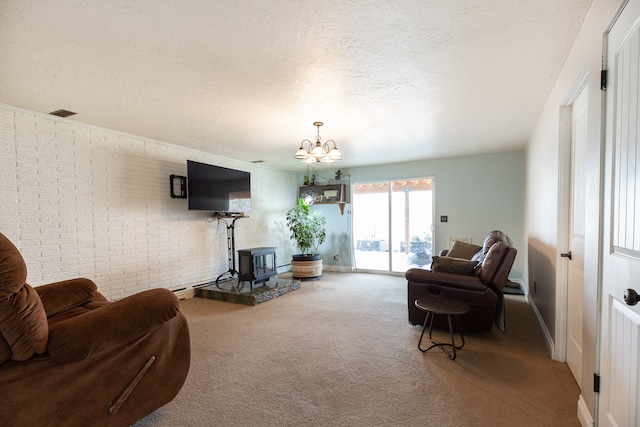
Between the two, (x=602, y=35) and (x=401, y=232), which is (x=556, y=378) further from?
(x=401, y=232)

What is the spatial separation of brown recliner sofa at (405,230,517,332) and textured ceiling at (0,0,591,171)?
154 cm

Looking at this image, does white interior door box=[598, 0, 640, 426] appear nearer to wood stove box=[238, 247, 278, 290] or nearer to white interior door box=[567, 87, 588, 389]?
white interior door box=[567, 87, 588, 389]

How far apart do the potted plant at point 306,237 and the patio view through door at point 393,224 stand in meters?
0.85

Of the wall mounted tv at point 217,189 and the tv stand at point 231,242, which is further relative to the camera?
the tv stand at point 231,242

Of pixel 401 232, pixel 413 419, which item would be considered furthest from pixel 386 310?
pixel 401 232

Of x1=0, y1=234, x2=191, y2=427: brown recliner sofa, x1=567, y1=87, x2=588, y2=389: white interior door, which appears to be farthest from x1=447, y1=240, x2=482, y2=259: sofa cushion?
x1=0, y1=234, x2=191, y2=427: brown recliner sofa

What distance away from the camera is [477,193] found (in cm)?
511

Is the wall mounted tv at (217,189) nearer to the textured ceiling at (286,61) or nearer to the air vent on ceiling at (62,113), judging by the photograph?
the textured ceiling at (286,61)

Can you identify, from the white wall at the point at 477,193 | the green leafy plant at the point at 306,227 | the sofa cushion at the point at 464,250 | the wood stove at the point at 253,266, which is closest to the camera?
the sofa cushion at the point at 464,250

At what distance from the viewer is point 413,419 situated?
1679 mm

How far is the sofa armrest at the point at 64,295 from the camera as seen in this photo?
195cm

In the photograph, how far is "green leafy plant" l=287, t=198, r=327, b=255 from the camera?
19.4 ft

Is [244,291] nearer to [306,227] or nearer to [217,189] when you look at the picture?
[217,189]

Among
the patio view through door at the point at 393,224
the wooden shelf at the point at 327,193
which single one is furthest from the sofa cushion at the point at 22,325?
the patio view through door at the point at 393,224
